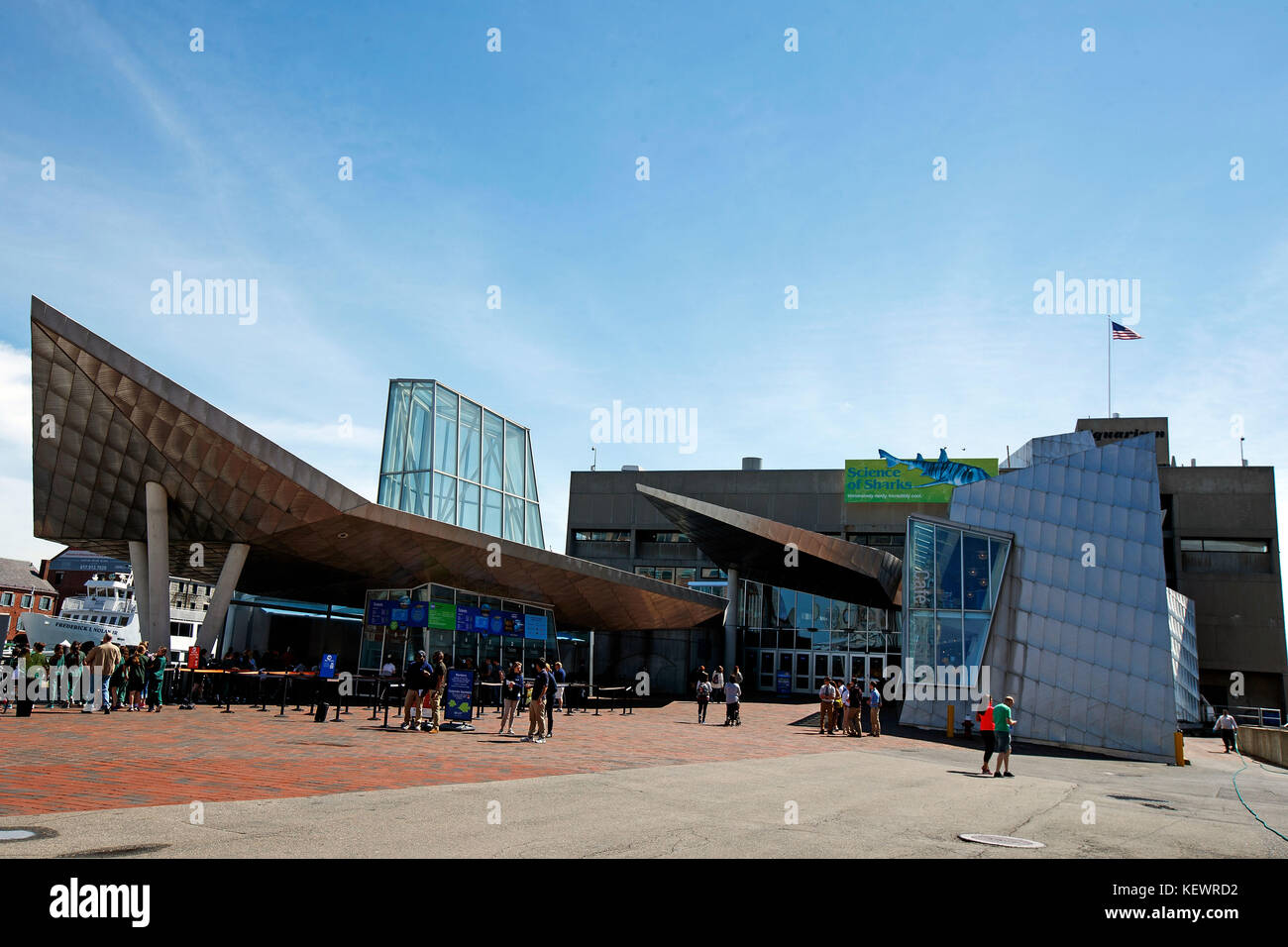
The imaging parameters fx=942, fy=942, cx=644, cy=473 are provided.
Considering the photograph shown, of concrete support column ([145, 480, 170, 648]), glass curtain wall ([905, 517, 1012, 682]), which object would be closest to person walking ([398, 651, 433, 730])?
concrete support column ([145, 480, 170, 648])

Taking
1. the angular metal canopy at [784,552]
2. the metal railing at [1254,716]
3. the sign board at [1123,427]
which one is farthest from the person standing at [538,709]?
the sign board at [1123,427]

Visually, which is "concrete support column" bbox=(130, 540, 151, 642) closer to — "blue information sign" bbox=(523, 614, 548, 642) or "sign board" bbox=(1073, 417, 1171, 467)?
"blue information sign" bbox=(523, 614, 548, 642)

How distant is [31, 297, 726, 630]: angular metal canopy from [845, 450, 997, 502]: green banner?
116 ft

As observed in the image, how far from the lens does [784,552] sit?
36344 millimetres

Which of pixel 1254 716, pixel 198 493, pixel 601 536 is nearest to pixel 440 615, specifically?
pixel 198 493

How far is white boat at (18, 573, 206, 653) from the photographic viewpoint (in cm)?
4731

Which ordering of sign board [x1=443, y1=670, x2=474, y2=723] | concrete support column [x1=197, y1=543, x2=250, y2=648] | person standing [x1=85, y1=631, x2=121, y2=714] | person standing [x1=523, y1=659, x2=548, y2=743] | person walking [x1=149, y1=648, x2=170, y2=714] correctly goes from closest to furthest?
person standing [x1=523, y1=659, x2=548, y2=743]
person standing [x1=85, y1=631, x2=121, y2=714]
person walking [x1=149, y1=648, x2=170, y2=714]
sign board [x1=443, y1=670, x2=474, y2=723]
concrete support column [x1=197, y1=543, x2=250, y2=648]

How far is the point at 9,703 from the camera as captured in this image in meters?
19.0

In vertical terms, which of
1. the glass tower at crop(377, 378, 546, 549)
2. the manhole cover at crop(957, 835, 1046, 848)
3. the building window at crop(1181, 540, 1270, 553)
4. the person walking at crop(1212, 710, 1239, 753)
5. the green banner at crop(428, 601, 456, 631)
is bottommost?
the person walking at crop(1212, 710, 1239, 753)

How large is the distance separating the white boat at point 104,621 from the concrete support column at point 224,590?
782 inches
